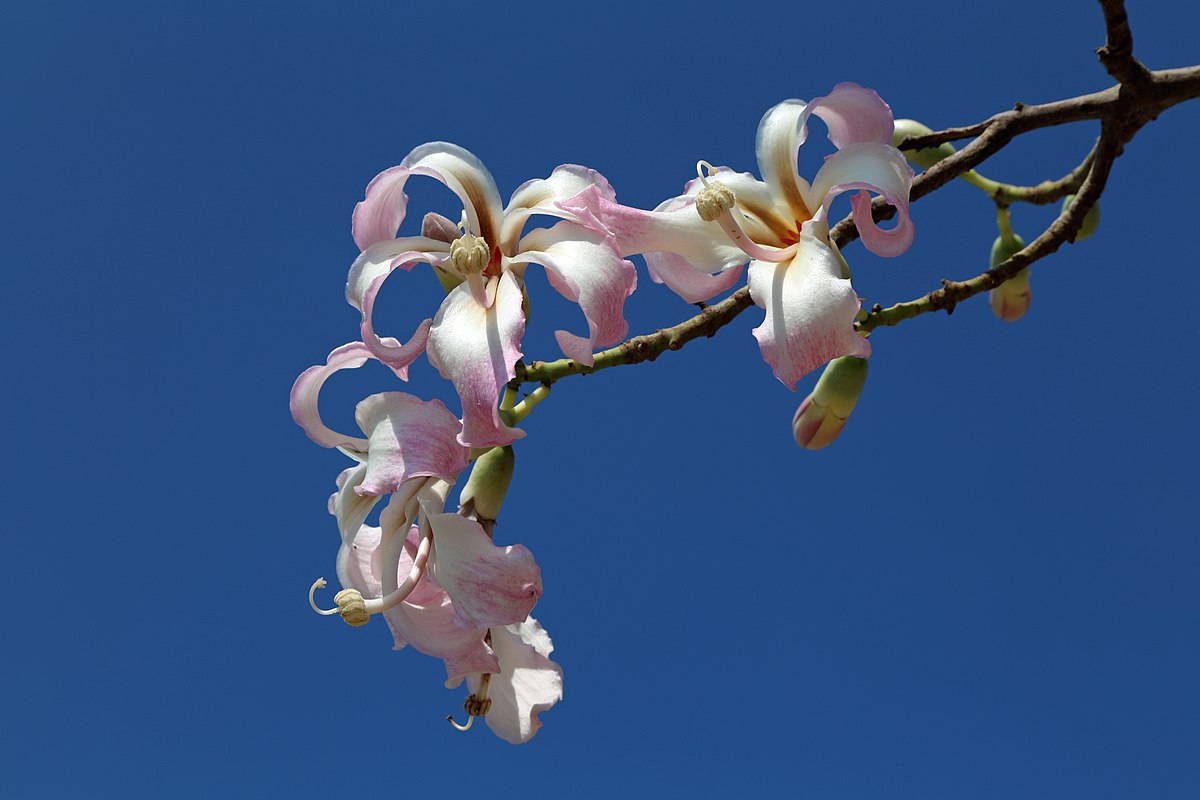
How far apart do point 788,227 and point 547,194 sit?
1.47 feet

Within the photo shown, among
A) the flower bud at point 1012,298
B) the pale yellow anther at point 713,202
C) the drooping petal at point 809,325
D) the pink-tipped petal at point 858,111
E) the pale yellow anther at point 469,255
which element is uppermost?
the flower bud at point 1012,298

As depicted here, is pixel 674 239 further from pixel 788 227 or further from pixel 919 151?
pixel 919 151

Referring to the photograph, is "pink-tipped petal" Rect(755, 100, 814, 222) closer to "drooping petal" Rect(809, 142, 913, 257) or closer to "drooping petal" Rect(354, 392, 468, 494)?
"drooping petal" Rect(809, 142, 913, 257)

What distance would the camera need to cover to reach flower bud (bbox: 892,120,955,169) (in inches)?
117

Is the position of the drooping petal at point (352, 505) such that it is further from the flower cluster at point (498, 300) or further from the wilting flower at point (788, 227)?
the wilting flower at point (788, 227)

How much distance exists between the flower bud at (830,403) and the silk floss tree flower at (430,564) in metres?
0.87

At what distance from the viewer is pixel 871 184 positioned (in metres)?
1.83

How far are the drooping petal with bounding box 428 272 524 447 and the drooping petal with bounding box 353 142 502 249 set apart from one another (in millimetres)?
244

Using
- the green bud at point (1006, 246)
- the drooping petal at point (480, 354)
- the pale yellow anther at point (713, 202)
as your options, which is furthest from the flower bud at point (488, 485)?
the green bud at point (1006, 246)

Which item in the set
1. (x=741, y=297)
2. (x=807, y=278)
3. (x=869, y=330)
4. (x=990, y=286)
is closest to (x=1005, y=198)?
(x=990, y=286)

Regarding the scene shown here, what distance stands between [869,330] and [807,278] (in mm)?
678

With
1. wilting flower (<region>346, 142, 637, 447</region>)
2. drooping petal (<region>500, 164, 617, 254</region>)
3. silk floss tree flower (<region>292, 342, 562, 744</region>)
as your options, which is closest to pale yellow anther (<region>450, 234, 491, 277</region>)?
wilting flower (<region>346, 142, 637, 447</region>)

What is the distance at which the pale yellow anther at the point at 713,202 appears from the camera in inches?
72.7

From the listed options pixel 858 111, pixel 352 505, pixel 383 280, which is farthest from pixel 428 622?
pixel 858 111
